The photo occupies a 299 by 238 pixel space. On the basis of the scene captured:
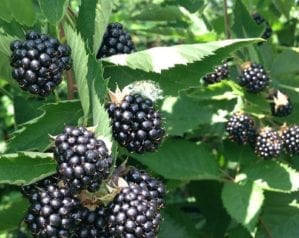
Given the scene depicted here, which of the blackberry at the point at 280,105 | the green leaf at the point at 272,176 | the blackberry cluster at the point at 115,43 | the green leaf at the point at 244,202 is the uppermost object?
the blackberry cluster at the point at 115,43

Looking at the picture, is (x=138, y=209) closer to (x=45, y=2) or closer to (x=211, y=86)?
(x=45, y=2)

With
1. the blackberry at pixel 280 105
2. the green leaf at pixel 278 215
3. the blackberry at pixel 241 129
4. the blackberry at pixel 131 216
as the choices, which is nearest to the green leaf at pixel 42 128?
the blackberry at pixel 131 216

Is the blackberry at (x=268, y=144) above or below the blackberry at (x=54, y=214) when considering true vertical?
below

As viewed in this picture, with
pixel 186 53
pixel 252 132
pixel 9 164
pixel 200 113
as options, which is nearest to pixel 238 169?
pixel 252 132

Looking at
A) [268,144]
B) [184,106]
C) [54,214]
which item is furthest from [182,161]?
[54,214]

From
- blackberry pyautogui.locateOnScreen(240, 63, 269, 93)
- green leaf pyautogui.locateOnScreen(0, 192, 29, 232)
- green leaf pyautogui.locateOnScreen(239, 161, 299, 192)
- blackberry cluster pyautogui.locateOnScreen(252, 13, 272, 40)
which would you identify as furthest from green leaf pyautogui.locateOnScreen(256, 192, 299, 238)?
green leaf pyautogui.locateOnScreen(0, 192, 29, 232)

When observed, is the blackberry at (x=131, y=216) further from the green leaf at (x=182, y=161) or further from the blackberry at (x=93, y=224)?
the green leaf at (x=182, y=161)

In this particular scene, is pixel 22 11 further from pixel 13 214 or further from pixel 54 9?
pixel 13 214
